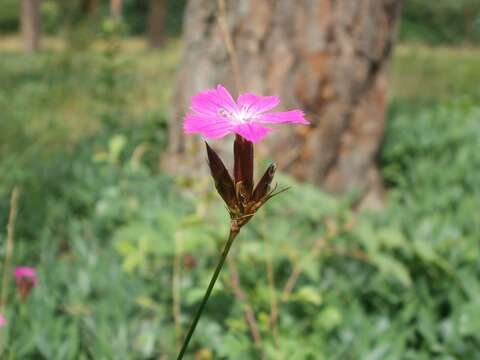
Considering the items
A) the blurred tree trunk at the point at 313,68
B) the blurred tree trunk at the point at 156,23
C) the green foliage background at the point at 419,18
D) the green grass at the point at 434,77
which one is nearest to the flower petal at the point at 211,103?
the blurred tree trunk at the point at 313,68

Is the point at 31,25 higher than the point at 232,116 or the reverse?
higher

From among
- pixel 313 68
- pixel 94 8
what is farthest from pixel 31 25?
pixel 313 68

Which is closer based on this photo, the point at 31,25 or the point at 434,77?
the point at 434,77

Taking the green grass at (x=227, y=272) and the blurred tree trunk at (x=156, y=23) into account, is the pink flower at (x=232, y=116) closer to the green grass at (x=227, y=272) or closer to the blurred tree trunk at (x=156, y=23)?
the green grass at (x=227, y=272)

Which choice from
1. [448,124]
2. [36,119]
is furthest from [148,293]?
[36,119]

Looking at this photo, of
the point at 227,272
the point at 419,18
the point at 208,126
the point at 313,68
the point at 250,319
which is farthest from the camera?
the point at 419,18

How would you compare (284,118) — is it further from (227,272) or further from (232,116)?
(227,272)

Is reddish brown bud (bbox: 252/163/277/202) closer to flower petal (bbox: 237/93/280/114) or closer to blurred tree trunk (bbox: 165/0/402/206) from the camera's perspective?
flower petal (bbox: 237/93/280/114)

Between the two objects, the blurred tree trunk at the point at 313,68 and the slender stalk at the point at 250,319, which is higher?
the blurred tree trunk at the point at 313,68
